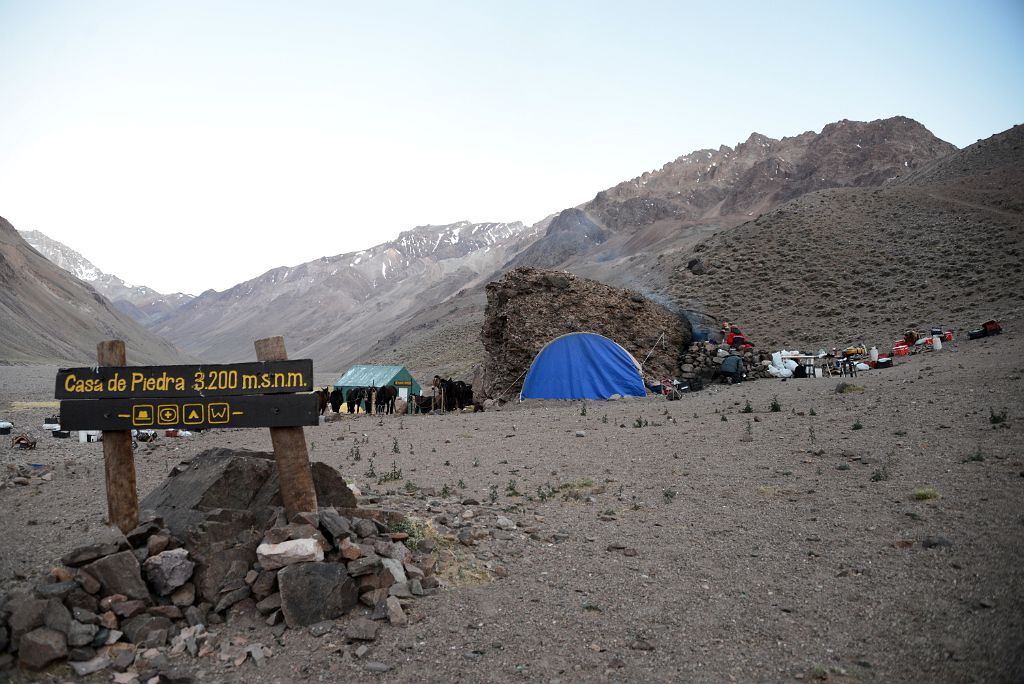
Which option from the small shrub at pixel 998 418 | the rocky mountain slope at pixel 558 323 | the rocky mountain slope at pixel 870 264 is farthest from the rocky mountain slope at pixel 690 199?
the small shrub at pixel 998 418

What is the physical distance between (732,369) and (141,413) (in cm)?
1768

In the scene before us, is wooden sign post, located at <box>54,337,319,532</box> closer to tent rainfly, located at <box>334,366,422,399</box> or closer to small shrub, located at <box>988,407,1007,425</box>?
small shrub, located at <box>988,407,1007,425</box>

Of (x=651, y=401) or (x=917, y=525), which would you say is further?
(x=651, y=401)

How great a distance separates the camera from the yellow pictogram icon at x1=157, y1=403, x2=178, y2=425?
570 centimetres

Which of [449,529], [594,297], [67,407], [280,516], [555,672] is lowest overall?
[555,672]

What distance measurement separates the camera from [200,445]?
14.0 metres

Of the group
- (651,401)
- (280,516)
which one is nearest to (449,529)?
(280,516)

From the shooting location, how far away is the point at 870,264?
3077 centimetres

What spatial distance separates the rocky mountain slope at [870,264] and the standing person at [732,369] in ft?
19.2

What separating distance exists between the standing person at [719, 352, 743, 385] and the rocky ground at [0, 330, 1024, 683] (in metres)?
7.66

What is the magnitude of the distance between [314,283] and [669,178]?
390 ft

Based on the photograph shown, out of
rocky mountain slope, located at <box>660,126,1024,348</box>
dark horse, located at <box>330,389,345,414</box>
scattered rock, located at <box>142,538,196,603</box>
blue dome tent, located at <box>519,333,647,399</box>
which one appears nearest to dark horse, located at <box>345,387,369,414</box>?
dark horse, located at <box>330,389,345,414</box>

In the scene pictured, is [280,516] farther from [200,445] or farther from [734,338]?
[734,338]

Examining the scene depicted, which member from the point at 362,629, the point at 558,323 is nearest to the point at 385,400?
the point at 558,323
